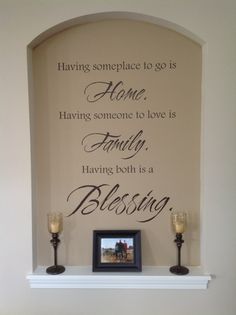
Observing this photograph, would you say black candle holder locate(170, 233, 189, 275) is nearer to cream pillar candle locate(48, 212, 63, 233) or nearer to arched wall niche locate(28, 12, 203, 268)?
arched wall niche locate(28, 12, 203, 268)

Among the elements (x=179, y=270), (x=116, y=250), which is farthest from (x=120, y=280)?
(x=179, y=270)

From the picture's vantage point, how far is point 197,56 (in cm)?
192

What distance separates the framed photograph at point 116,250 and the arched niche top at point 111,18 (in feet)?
4.00

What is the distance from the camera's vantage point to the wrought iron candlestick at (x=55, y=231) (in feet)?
6.31

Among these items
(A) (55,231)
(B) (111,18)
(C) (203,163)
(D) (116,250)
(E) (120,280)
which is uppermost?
(B) (111,18)

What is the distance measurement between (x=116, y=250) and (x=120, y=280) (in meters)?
0.18

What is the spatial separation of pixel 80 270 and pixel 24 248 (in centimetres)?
38

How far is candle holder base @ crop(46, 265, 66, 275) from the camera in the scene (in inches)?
77.6

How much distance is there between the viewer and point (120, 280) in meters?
1.95

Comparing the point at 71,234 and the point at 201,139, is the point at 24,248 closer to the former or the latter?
the point at 71,234

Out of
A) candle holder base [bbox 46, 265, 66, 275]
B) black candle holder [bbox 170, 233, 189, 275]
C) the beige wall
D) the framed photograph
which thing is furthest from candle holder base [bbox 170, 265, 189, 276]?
candle holder base [bbox 46, 265, 66, 275]

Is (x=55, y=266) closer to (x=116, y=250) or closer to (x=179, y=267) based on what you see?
(x=116, y=250)

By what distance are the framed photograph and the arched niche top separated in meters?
1.22

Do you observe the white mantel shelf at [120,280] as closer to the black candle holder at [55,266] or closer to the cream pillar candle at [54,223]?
the black candle holder at [55,266]
